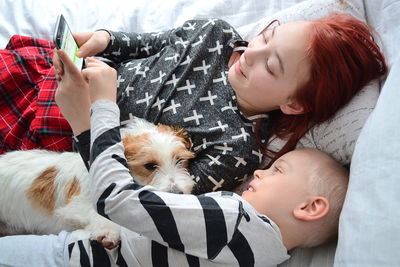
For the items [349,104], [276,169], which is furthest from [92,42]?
[349,104]

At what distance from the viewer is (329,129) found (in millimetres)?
1246

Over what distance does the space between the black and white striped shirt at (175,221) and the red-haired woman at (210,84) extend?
169 millimetres

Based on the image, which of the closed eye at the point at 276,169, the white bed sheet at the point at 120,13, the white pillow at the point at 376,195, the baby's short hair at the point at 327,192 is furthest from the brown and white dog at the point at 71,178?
the white bed sheet at the point at 120,13

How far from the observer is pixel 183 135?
51.3 inches

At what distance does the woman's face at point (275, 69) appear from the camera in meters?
1.20

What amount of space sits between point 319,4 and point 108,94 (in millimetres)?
894

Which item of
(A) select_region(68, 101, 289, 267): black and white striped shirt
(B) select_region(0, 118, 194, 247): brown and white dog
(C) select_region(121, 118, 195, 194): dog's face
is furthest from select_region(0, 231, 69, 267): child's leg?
(C) select_region(121, 118, 195, 194): dog's face

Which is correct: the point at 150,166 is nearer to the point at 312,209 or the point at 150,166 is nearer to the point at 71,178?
the point at 71,178

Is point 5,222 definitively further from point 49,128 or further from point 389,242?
point 389,242

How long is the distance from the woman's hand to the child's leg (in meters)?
0.35

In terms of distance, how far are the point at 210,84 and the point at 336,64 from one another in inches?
17.7

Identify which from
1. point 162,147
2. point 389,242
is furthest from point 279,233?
point 162,147

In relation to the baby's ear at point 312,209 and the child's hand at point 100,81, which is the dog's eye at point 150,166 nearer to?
the child's hand at point 100,81

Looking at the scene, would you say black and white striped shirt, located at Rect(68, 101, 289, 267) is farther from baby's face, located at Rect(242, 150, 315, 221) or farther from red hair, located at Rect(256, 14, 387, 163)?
red hair, located at Rect(256, 14, 387, 163)
